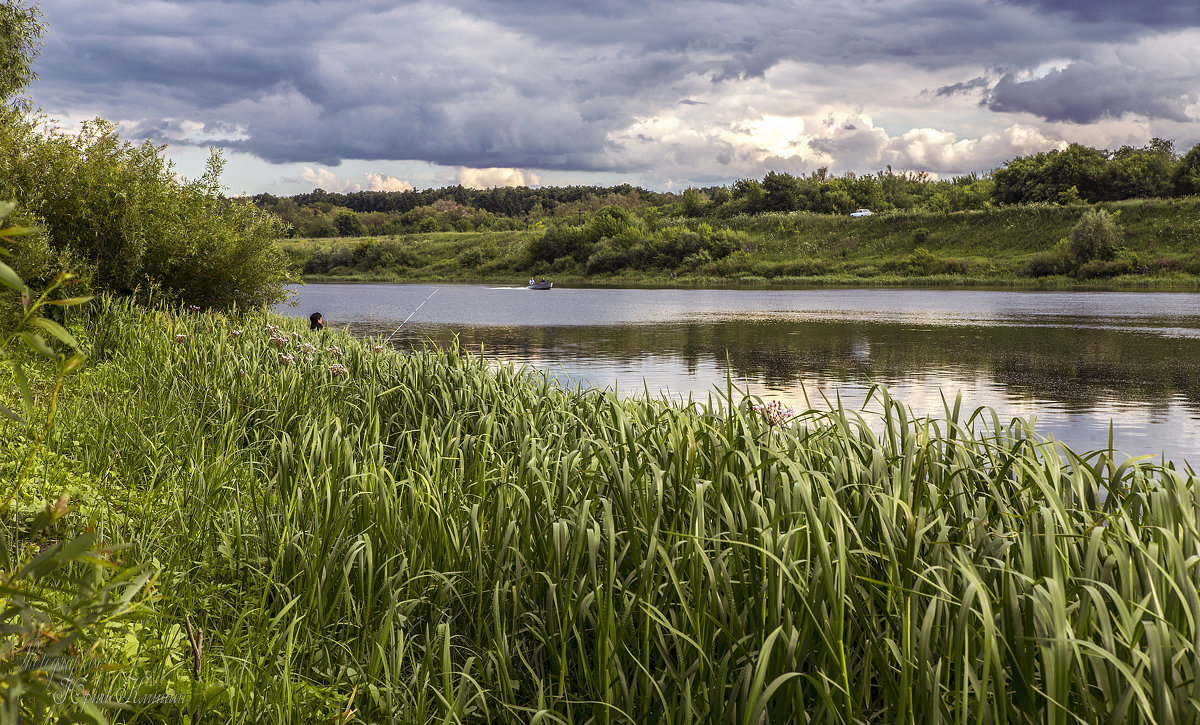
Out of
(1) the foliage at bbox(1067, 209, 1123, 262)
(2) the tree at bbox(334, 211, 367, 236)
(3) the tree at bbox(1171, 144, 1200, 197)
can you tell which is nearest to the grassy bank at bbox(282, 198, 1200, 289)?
(1) the foliage at bbox(1067, 209, 1123, 262)

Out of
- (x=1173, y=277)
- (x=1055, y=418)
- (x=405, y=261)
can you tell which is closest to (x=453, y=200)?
(x=405, y=261)

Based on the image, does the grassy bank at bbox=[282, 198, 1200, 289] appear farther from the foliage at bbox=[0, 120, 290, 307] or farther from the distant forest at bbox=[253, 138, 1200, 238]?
the foliage at bbox=[0, 120, 290, 307]

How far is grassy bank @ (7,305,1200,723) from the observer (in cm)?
260

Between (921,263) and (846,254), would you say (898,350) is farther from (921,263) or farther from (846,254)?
(846,254)

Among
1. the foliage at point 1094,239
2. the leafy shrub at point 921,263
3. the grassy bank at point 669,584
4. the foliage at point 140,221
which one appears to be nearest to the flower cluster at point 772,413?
the grassy bank at point 669,584

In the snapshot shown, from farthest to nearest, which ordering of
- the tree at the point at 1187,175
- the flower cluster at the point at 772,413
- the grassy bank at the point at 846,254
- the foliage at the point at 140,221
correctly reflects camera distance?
the tree at the point at 1187,175 < the grassy bank at the point at 846,254 < the foliage at the point at 140,221 < the flower cluster at the point at 772,413

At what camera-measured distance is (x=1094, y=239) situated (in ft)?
190

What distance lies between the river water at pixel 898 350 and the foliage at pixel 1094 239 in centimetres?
1908

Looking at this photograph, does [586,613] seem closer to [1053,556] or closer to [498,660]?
[498,660]

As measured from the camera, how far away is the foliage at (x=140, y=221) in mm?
12258

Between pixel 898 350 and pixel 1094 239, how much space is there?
47.0 meters

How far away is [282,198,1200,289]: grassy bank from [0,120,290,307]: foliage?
174ft

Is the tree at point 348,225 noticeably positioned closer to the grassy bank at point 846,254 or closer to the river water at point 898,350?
the grassy bank at point 846,254

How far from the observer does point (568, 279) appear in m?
86.2
